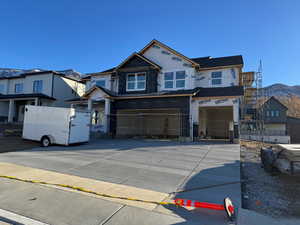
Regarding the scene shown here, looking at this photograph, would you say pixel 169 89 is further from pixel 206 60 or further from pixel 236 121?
pixel 236 121

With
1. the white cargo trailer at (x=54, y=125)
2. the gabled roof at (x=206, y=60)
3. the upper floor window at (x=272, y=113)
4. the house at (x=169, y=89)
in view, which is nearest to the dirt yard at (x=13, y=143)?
the white cargo trailer at (x=54, y=125)

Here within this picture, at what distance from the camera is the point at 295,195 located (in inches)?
187

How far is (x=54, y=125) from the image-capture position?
37.4 feet

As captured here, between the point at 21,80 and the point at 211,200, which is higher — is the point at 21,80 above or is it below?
above

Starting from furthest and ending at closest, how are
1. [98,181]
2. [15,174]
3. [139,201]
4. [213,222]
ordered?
[15,174] < [98,181] < [139,201] < [213,222]

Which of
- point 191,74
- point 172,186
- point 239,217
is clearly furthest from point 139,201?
point 191,74

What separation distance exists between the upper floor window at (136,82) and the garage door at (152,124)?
114 inches

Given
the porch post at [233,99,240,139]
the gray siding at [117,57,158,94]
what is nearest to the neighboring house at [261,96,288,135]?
the porch post at [233,99,240,139]

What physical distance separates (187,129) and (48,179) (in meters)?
11.5

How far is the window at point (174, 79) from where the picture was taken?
55.1 feet

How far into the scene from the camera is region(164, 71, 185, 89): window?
661 inches

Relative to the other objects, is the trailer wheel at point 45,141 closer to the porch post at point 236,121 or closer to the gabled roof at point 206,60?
the gabled roof at point 206,60

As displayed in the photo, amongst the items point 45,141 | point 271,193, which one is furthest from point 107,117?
point 271,193

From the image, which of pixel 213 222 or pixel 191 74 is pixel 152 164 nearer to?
pixel 213 222
